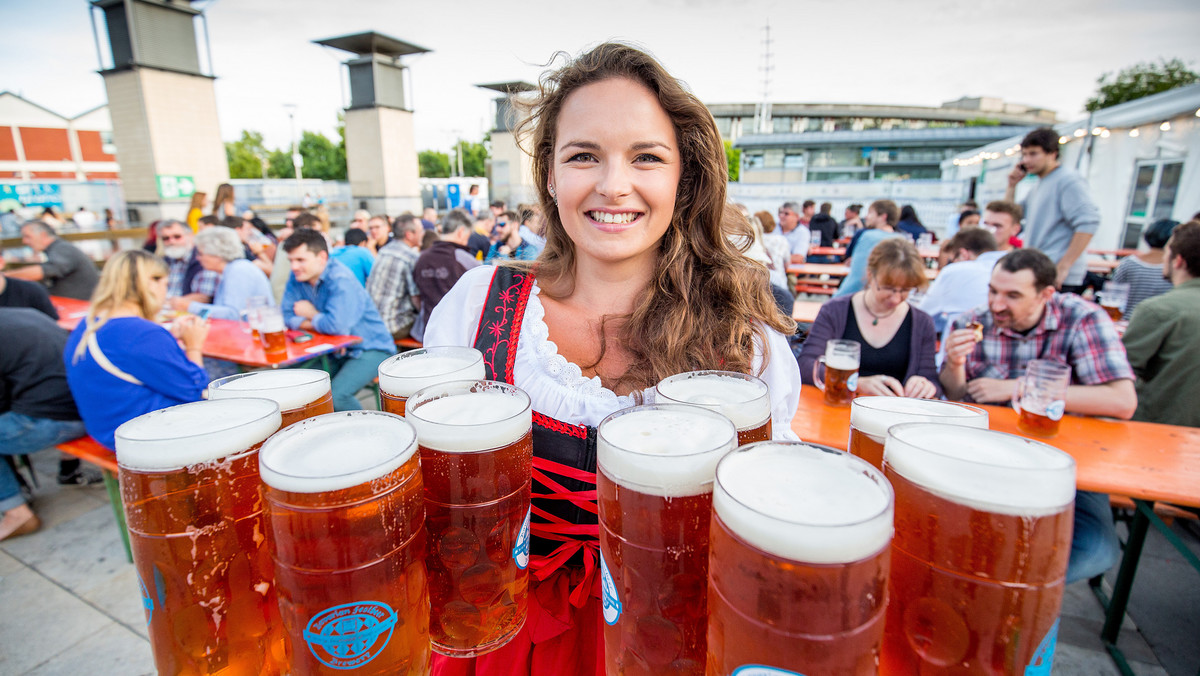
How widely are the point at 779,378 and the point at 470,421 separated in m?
0.83

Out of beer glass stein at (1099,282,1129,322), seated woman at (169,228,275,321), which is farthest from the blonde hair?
beer glass stein at (1099,282,1129,322)

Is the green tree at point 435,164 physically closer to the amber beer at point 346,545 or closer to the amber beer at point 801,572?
the amber beer at point 346,545

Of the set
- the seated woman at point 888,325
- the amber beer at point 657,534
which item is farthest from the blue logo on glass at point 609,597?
the seated woman at point 888,325

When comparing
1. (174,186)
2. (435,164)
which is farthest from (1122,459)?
(435,164)

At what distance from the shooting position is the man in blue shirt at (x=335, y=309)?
3.89 meters

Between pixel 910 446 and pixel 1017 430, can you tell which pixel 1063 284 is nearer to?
pixel 1017 430

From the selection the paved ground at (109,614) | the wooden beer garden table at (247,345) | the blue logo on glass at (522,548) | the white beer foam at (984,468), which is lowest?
the paved ground at (109,614)

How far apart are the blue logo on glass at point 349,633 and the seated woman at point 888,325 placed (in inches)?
104

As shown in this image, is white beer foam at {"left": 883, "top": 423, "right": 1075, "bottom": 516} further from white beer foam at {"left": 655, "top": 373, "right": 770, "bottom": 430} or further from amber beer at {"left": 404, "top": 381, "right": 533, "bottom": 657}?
amber beer at {"left": 404, "top": 381, "right": 533, "bottom": 657}

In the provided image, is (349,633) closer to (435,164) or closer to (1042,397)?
(1042,397)

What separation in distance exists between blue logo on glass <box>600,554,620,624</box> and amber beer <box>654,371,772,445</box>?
25cm

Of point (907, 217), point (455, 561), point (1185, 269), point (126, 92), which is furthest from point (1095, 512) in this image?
point (126, 92)

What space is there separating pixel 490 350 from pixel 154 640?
2.52 feet

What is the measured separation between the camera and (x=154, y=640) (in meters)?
0.67
